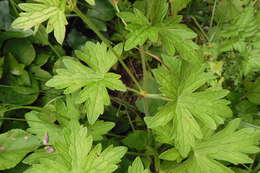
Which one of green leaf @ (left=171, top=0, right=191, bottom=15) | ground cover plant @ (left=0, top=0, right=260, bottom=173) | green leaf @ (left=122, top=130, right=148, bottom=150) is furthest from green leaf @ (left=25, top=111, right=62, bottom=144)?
green leaf @ (left=171, top=0, right=191, bottom=15)

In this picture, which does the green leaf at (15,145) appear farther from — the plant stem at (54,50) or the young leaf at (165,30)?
the young leaf at (165,30)

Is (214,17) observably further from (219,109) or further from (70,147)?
(70,147)

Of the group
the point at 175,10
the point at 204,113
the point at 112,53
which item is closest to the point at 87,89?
the point at 112,53

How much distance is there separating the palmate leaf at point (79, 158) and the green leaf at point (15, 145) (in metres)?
0.37

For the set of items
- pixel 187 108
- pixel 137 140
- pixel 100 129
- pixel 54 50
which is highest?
pixel 54 50

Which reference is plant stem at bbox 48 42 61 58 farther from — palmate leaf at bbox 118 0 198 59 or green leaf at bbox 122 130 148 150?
palmate leaf at bbox 118 0 198 59

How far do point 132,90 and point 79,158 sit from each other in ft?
1.23

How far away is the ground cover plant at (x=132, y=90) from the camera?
146cm

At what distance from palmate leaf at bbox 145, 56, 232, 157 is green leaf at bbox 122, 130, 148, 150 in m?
0.37

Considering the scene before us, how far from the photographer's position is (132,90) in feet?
5.02

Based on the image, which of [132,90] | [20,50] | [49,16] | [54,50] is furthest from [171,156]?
[20,50]

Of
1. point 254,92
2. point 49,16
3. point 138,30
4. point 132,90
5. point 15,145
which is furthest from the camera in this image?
point 254,92

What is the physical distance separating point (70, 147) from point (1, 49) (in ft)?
3.38

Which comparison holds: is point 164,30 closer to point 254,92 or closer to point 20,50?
point 254,92
